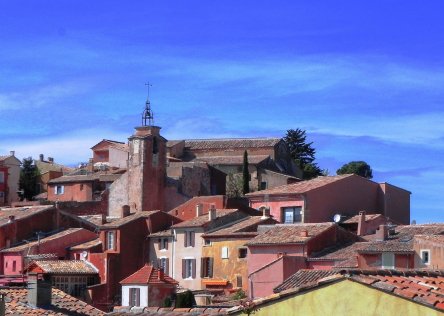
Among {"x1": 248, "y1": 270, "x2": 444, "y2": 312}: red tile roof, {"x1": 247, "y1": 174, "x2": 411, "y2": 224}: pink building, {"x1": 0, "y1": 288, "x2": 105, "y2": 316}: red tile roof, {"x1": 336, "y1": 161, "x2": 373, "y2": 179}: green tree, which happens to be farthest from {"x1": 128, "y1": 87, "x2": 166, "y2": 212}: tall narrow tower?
{"x1": 248, "y1": 270, "x2": 444, "y2": 312}: red tile roof

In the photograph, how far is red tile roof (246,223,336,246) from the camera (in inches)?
2591

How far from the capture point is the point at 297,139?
124000 mm

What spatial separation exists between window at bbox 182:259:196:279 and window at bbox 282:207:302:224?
7903 millimetres

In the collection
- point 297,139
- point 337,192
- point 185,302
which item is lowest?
point 185,302

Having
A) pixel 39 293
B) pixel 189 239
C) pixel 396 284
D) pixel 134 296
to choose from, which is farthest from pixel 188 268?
pixel 396 284

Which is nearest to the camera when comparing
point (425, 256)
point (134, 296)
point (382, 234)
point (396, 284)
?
point (396, 284)

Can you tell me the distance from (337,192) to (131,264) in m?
15.4

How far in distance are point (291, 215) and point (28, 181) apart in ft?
148

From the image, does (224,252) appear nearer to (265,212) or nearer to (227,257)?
(227,257)

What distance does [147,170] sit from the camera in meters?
93.0

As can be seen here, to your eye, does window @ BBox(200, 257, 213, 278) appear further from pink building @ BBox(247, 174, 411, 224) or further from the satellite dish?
the satellite dish

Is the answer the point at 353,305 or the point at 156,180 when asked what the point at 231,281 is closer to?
the point at 156,180

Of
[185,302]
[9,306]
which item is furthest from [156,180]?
[9,306]

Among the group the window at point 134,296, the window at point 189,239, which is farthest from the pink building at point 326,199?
the window at point 134,296
